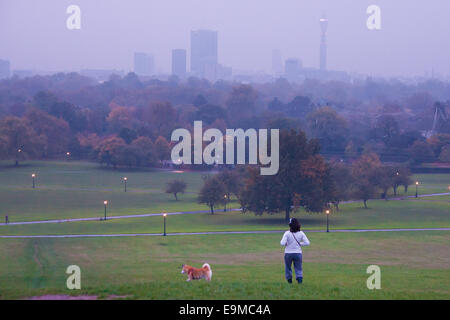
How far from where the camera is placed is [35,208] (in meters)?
47.2

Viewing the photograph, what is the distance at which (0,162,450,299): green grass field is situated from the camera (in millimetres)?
12234

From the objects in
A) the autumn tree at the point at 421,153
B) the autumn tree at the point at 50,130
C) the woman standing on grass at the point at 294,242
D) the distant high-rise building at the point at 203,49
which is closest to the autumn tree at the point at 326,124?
the autumn tree at the point at 421,153

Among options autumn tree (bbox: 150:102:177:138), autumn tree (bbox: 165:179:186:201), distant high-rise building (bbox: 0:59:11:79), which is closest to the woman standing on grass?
autumn tree (bbox: 165:179:186:201)

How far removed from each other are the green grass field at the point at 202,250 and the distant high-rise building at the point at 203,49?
109 meters

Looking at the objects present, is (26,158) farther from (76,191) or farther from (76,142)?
(76,191)

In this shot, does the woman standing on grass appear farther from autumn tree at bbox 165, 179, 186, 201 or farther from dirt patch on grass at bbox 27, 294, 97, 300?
autumn tree at bbox 165, 179, 186, 201

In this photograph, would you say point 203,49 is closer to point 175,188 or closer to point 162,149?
point 162,149

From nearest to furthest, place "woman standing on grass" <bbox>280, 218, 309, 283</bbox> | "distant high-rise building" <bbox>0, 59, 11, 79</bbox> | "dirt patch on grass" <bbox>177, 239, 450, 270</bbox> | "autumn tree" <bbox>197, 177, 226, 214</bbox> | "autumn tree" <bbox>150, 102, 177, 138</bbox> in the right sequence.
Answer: "woman standing on grass" <bbox>280, 218, 309, 283</bbox> → "dirt patch on grass" <bbox>177, 239, 450, 270</bbox> → "autumn tree" <bbox>197, 177, 226, 214</bbox> → "autumn tree" <bbox>150, 102, 177, 138</bbox> → "distant high-rise building" <bbox>0, 59, 11, 79</bbox>

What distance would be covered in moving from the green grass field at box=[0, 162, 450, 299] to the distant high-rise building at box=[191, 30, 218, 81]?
357 feet

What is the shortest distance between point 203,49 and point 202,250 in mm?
154949

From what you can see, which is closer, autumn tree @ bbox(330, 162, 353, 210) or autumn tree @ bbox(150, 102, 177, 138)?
autumn tree @ bbox(330, 162, 353, 210)

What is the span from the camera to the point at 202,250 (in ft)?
Result: 93.8

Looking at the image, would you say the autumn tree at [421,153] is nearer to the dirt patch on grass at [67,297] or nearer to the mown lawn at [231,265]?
the mown lawn at [231,265]
